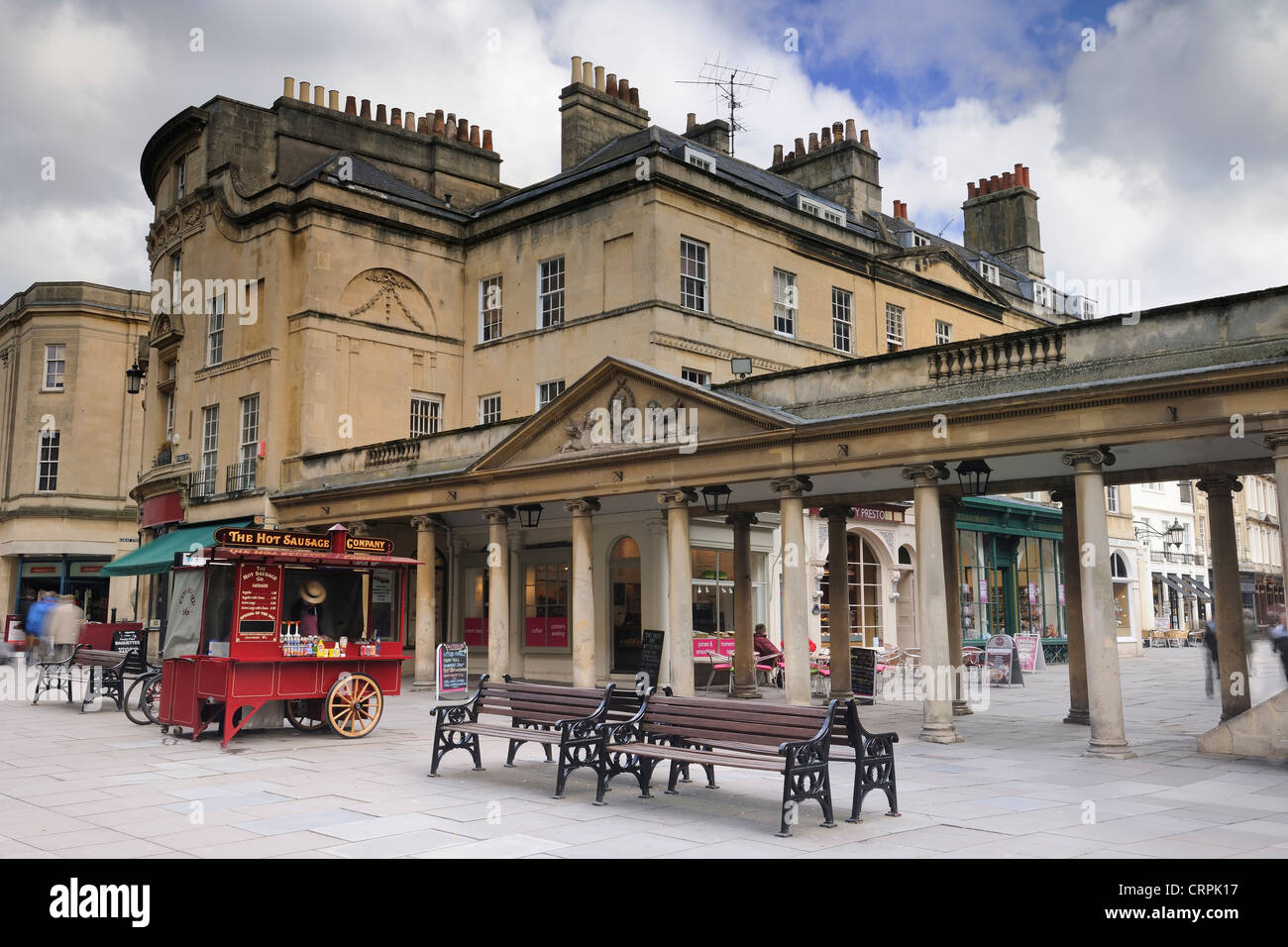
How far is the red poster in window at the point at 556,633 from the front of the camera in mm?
25797

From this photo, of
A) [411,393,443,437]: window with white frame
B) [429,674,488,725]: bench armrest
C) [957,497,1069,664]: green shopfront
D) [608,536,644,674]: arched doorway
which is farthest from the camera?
[957,497,1069,664]: green shopfront

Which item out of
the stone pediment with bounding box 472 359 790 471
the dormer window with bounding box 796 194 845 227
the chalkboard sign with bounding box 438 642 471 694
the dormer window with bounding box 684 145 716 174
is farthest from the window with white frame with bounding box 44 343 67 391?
the chalkboard sign with bounding box 438 642 471 694

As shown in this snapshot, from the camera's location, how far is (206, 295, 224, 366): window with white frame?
29891mm

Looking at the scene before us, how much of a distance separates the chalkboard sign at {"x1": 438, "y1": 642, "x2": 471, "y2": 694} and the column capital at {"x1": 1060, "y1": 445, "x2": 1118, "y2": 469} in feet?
36.6

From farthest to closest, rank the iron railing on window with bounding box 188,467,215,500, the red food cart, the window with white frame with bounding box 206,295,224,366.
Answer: the window with white frame with bounding box 206,295,224,366 → the iron railing on window with bounding box 188,467,215,500 → the red food cart

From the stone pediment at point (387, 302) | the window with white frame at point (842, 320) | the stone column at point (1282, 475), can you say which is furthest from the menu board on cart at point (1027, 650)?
the stone pediment at point (387, 302)

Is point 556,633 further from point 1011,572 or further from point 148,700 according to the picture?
point 1011,572

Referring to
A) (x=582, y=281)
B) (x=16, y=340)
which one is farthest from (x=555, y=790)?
(x=16, y=340)

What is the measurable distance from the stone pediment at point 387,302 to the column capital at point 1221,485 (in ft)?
64.0

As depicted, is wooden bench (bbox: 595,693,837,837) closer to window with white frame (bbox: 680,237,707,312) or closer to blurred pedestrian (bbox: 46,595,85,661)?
window with white frame (bbox: 680,237,707,312)

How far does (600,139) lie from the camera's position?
97.8ft

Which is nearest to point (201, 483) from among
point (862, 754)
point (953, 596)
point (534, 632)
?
point (534, 632)

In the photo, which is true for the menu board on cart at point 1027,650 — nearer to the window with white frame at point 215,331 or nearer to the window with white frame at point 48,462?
the window with white frame at point 215,331

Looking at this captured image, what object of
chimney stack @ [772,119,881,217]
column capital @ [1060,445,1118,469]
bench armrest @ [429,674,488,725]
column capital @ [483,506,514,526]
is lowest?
bench armrest @ [429,674,488,725]
